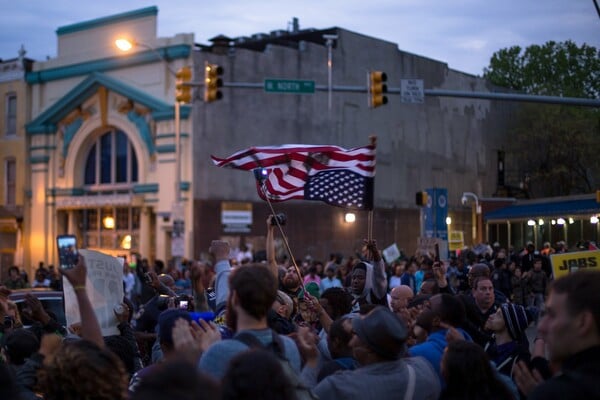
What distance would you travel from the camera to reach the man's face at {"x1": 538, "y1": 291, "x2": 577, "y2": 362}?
3.97 metres

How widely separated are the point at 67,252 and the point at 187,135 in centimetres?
1093

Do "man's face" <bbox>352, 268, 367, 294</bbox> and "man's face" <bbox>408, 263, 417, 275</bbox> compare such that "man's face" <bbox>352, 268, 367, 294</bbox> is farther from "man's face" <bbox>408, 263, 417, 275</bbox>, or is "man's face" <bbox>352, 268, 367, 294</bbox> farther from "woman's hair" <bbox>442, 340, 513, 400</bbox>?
"man's face" <bbox>408, 263, 417, 275</bbox>

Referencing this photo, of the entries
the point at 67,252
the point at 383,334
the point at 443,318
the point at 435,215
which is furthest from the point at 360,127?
the point at 383,334

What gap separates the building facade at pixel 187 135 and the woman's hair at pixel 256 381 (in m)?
24.8

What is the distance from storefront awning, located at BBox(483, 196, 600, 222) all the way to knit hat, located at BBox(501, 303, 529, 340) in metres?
29.2

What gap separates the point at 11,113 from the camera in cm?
3922

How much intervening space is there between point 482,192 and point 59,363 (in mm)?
44000

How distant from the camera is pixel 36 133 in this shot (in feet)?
123

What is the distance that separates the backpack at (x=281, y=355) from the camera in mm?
4438

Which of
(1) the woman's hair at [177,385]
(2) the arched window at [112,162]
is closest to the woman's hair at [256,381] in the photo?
(1) the woman's hair at [177,385]

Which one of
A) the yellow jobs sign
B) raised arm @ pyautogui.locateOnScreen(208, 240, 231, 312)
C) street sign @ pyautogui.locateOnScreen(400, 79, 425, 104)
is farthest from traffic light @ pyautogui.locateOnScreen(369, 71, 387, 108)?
the yellow jobs sign

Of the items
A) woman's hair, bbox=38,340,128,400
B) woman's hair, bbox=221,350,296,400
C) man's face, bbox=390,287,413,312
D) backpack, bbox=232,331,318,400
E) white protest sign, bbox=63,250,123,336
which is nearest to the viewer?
woman's hair, bbox=221,350,296,400

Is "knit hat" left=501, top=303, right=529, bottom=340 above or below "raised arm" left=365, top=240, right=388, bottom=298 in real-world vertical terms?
below

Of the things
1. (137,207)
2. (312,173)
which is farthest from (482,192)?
(312,173)
